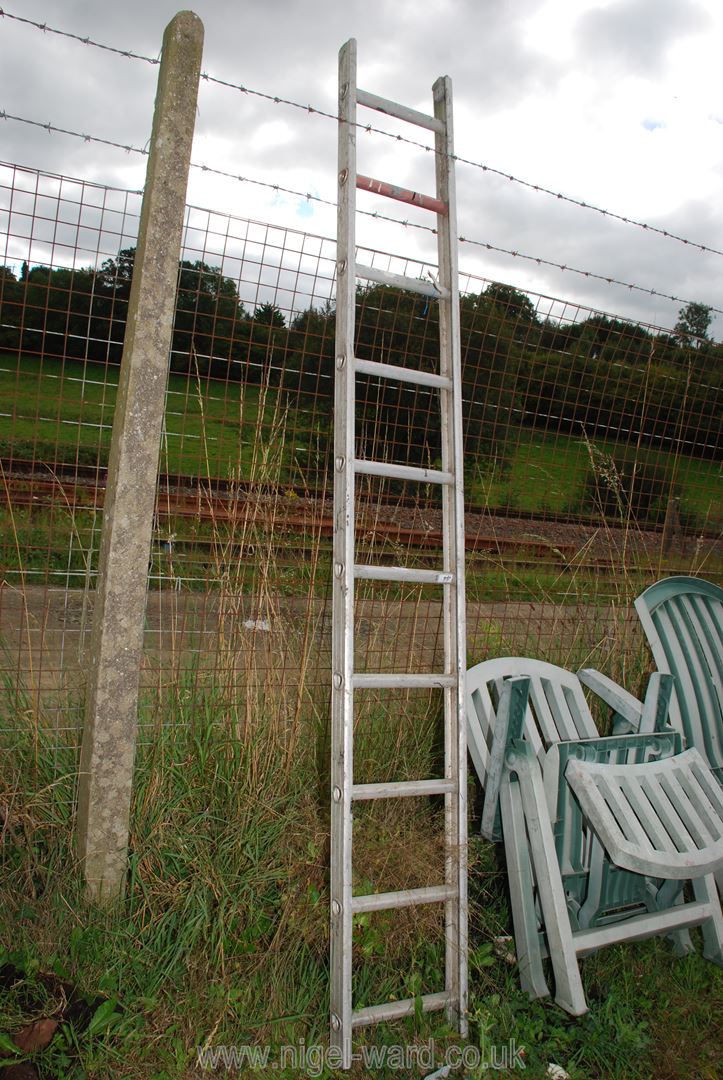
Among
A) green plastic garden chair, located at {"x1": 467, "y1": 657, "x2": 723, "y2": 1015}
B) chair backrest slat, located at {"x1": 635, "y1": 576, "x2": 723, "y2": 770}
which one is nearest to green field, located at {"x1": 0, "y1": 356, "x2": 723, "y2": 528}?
chair backrest slat, located at {"x1": 635, "y1": 576, "x2": 723, "y2": 770}

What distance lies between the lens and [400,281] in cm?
268

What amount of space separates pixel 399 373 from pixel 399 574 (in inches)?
27.8

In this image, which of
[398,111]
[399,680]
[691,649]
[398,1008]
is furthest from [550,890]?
[398,111]

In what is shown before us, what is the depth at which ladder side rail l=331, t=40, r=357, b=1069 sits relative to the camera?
2.33 metres

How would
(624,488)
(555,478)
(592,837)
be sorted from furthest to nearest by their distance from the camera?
1. (624,488)
2. (555,478)
3. (592,837)

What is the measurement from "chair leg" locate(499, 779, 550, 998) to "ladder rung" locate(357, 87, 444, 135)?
2.48 meters

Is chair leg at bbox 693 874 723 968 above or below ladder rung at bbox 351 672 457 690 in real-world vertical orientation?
below

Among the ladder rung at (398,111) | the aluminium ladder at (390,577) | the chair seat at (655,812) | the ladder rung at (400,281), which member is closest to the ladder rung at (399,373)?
the aluminium ladder at (390,577)

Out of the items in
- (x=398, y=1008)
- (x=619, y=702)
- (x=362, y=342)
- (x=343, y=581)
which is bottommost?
(x=398, y=1008)

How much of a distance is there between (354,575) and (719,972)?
7.39ft

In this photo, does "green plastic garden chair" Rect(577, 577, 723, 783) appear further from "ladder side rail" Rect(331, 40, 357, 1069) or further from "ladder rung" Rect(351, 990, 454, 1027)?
"ladder side rail" Rect(331, 40, 357, 1069)

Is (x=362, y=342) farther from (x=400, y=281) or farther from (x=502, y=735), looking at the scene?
(x=502, y=735)

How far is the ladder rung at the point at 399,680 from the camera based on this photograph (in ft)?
8.02

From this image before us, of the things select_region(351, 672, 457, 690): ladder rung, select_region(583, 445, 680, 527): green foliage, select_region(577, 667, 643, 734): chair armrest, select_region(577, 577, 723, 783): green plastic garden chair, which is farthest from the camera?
select_region(583, 445, 680, 527): green foliage
